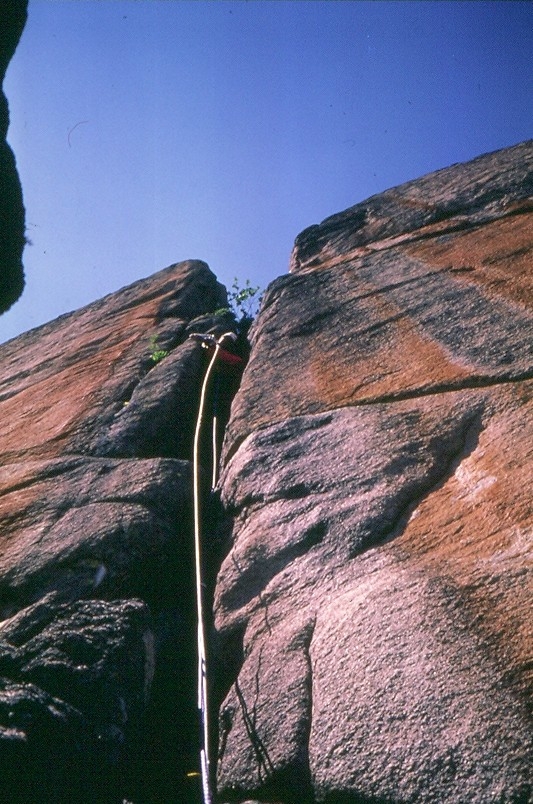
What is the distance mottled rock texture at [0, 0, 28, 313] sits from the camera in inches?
237

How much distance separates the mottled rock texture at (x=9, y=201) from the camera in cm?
602

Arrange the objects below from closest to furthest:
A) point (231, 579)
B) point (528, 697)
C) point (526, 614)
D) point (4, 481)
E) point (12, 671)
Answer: point (528, 697), point (526, 614), point (12, 671), point (231, 579), point (4, 481)

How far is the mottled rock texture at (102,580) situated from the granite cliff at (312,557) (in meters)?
0.01

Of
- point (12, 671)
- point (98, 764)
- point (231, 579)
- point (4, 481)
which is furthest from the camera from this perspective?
point (4, 481)

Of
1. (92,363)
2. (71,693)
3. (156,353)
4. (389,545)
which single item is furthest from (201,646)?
(92,363)

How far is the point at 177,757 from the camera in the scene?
9.20 feet

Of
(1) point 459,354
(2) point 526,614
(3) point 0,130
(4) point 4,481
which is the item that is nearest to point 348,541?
(2) point 526,614

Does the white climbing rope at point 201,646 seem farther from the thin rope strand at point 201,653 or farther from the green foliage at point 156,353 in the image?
the green foliage at point 156,353

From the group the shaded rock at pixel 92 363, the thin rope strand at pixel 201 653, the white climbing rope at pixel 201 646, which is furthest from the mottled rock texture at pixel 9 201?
the thin rope strand at pixel 201 653

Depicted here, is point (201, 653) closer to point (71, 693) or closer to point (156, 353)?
point (71, 693)

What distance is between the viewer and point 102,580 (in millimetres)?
3309

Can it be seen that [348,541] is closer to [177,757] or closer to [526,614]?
[526,614]

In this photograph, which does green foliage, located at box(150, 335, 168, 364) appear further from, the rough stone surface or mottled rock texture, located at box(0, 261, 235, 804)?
the rough stone surface

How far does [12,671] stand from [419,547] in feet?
6.22
